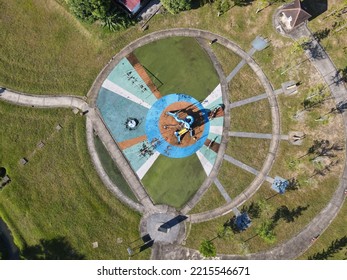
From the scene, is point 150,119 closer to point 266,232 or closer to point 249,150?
point 249,150

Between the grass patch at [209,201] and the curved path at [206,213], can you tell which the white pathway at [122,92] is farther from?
the grass patch at [209,201]

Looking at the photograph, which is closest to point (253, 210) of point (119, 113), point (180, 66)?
point (180, 66)

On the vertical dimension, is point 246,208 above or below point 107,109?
below

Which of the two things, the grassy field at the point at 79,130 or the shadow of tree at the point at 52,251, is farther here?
the grassy field at the point at 79,130

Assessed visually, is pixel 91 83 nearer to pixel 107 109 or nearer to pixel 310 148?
pixel 107 109

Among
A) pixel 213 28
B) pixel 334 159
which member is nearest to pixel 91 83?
pixel 213 28

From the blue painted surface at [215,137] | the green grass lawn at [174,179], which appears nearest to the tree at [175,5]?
the blue painted surface at [215,137]

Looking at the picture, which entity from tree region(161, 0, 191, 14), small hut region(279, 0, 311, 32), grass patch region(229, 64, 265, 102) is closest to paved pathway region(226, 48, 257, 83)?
grass patch region(229, 64, 265, 102)
